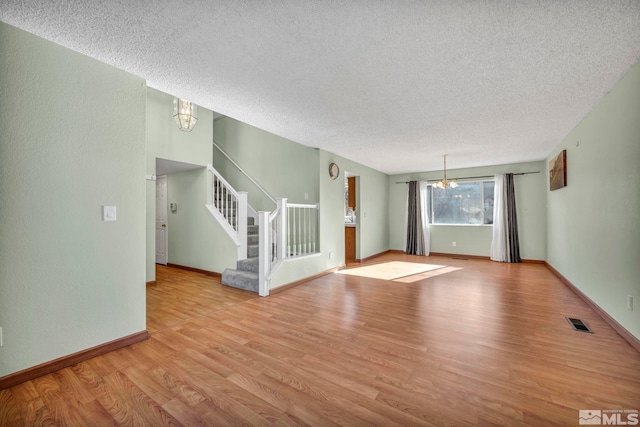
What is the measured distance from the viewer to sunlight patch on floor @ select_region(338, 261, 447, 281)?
484cm

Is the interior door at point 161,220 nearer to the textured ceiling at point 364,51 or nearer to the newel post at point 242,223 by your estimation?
the newel post at point 242,223

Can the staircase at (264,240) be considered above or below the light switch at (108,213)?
below

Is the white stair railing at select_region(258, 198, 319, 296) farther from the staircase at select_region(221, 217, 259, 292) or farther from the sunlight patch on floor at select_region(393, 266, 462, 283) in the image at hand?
the sunlight patch on floor at select_region(393, 266, 462, 283)

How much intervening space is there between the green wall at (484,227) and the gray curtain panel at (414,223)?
304mm

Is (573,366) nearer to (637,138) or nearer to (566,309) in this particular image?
(566,309)

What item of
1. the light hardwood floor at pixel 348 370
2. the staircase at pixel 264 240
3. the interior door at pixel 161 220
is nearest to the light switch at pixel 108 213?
the light hardwood floor at pixel 348 370

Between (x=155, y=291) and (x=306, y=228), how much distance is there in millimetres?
2546

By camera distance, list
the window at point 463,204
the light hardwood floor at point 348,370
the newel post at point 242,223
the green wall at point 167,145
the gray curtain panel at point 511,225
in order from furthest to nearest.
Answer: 1. the window at point 463,204
2. the gray curtain panel at point 511,225
3. the newel post at point 242,223
4. the green wall at point 167,145
5. the light hardwood floor at point 348,370

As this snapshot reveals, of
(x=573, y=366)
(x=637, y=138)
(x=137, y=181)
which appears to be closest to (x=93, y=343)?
(x=137, y=181)

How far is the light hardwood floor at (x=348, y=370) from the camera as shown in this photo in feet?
4.82

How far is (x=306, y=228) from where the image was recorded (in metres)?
4.89

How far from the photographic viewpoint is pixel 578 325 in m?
2.61

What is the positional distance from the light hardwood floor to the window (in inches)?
149

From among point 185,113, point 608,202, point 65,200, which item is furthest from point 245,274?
point 608,202
